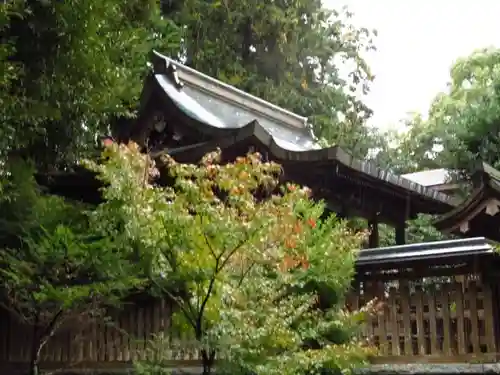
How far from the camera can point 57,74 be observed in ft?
28.4

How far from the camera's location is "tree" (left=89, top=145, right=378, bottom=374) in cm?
680

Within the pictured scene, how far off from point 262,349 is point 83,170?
16.9 feet

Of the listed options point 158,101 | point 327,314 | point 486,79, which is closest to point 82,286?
point 327,314

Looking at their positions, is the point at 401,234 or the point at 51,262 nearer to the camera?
the point at 51,262

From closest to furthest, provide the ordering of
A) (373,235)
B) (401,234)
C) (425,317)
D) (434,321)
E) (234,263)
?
(234,263) → (434,321) → (425,317) → (401,234) → (373,235)

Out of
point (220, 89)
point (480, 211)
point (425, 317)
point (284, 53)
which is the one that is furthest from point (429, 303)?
point (284, 53)

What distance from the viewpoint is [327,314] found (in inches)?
304

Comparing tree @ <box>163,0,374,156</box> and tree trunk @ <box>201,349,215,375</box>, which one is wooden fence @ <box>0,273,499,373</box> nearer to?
tree trunk @ <box>201,349,215,375</box>

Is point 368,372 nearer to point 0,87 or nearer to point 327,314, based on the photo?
point 327,314

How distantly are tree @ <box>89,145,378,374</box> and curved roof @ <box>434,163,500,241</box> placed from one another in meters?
2.12

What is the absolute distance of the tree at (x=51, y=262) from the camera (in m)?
8.16

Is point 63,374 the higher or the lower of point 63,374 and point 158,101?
the lower

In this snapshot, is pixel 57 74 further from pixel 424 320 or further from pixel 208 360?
pixel 424 320

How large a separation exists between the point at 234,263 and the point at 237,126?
5431 millimetres
